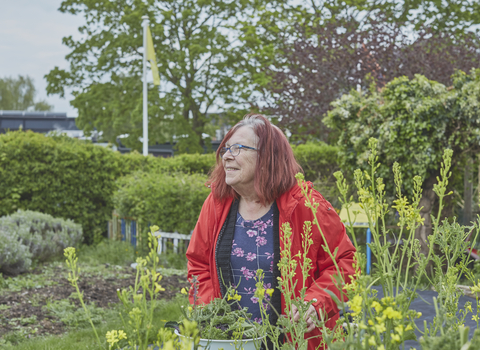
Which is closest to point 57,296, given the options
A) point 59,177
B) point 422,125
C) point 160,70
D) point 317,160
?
point 59,177

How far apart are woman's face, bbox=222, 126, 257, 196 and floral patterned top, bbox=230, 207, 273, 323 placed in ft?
0.65

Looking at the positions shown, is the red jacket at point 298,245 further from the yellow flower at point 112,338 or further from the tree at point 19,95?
the tree at point 19,95

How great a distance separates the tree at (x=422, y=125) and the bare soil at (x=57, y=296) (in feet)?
11.0

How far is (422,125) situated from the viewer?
6047mm

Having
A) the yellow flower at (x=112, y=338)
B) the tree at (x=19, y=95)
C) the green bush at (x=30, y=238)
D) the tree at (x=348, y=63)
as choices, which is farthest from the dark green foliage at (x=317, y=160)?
the tree at (x=19, y=95)

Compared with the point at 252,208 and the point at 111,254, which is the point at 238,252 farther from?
the point at 111,254

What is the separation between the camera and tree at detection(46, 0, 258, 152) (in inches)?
805

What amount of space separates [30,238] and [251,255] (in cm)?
622

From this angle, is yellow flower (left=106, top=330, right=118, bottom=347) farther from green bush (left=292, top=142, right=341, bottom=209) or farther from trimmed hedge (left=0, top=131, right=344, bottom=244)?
green bush (left=292, top=142, right=341, bottom=209)

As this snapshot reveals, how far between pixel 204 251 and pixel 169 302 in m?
3.52

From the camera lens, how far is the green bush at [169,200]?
8.44m

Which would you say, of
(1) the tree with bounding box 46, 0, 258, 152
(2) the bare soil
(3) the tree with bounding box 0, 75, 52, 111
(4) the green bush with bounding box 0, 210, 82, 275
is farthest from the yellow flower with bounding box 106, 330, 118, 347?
(3) the tree with bounding box 0, 75, 52, 111

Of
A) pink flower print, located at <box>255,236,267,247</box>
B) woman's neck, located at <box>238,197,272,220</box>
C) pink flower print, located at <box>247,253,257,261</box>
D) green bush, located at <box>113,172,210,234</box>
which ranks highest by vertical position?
woman's neck, located at <box>238,197,272,220</box>

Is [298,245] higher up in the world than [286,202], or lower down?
lower down
